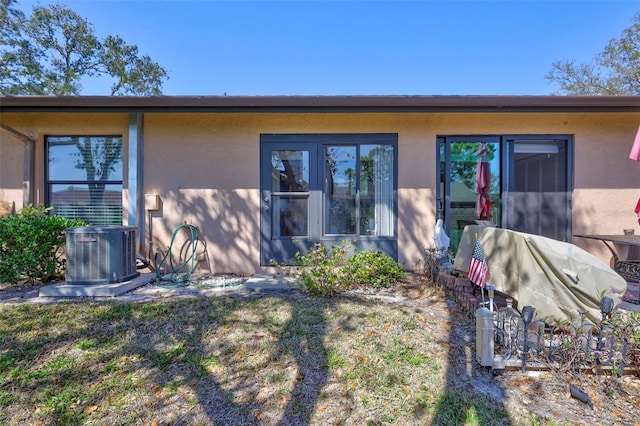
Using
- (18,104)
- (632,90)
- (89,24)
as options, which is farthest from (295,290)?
(89,24)

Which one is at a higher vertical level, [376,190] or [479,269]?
[376,190]

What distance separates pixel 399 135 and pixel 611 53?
54.0ft

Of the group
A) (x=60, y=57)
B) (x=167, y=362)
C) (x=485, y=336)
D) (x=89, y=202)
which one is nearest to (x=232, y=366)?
(x=167, y=362)

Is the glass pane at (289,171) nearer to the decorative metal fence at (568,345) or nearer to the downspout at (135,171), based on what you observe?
the downspout at (135,171)

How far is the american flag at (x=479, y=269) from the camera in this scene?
308 cm

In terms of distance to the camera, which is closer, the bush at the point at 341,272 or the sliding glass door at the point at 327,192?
the bush at the point at 341,272

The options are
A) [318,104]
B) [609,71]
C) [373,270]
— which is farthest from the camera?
[609,71]

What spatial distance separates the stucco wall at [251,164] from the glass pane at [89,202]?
0.36 metres

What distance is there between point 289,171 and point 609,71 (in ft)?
59.1

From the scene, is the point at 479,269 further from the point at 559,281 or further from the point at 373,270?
the point at 373,270

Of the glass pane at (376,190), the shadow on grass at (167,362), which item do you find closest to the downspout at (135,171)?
the shadow on grass at (167,362)

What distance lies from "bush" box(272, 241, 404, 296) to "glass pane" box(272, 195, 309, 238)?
100cm

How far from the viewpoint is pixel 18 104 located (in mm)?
4766

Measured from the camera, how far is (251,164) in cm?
542
